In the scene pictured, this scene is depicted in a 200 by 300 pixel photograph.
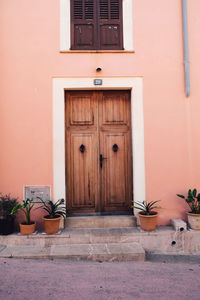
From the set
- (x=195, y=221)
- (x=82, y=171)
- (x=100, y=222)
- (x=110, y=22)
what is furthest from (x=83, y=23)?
(x=195, y=221)

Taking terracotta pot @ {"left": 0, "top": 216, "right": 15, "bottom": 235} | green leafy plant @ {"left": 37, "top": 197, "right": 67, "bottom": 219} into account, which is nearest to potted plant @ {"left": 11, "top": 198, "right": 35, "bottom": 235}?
terracotta pot @ {"left": 0, "top": 216, "right": 15, "bottom": 235}

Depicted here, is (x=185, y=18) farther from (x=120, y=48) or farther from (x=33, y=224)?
(x=33, y=224)

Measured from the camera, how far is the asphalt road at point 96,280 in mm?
2568

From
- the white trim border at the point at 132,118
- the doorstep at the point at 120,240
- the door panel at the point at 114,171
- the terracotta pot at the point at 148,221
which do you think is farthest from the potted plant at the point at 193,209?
the door panel at the point at 114,171

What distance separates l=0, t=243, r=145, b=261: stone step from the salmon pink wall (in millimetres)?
1034

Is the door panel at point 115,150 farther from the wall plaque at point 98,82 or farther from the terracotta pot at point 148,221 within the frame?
the terracotta pot at point 148,221

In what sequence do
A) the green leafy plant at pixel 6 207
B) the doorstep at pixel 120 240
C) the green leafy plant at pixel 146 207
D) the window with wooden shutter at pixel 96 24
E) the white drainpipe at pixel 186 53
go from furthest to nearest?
the window with wooden shutter at pixel 96 24
the white drainpipe at pixel 186 53
the green leafy plant at pixel 146 207
the green leafy plant at pixel 6 207
the doorstep at pixel 120 240

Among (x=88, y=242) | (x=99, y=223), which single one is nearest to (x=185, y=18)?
(x=99, y=223)

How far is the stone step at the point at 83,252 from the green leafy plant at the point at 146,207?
→ 599 mm

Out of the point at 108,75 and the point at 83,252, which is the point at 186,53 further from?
the point at 83,252

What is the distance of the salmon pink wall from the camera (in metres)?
4.36

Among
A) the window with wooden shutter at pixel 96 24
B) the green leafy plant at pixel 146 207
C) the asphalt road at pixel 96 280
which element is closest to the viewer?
the asphalt road at pixel 96 280

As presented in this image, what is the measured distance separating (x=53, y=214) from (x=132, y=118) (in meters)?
2.28

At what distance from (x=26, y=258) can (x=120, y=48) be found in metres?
4.01
